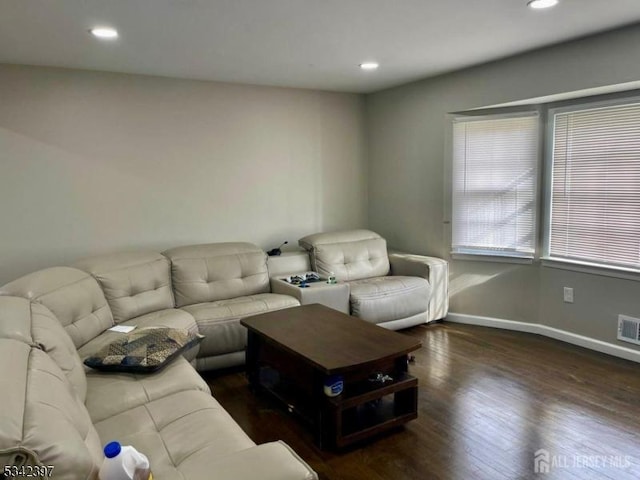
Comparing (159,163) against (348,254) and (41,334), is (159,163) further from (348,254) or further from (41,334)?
(41,334)

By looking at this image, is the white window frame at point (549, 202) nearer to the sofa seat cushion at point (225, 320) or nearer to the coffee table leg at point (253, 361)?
the sofa seat cushion at point (225, 320)

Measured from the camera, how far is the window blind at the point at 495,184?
407cm

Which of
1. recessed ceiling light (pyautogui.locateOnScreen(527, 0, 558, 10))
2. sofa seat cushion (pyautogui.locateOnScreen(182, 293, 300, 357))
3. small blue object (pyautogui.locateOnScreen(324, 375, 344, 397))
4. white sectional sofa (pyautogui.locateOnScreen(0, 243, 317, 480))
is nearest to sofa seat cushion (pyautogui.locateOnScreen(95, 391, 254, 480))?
white sectional sofa (pyautogui.locateOnScreen(0, 243, 317, 480))

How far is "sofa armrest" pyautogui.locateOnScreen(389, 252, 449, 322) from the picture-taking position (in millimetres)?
4355

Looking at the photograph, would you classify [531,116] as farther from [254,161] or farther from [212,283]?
[212,283]

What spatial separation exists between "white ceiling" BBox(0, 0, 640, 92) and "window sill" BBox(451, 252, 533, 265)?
5.78 feet

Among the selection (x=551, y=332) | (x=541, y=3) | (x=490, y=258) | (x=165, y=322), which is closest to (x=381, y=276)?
(x=490, y=258)

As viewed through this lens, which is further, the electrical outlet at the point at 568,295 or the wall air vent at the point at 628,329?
the electrical outlet at the point at 568,295

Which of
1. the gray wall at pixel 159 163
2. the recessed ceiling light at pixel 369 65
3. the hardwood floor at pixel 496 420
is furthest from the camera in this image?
the recessed ceiling light at pixel 369 65

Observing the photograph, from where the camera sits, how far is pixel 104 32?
2.86 meters

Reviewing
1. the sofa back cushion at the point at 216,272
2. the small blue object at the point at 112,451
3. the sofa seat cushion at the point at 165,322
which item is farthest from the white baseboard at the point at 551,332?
the small blue object at the point at 112,451

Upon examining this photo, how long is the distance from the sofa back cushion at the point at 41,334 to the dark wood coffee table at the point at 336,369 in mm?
1054

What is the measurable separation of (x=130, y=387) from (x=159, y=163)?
2.51 m

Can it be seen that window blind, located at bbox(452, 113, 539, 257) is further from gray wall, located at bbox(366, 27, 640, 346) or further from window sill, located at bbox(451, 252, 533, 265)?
gray wall, located at bbox(366, 27, 640, 346)
